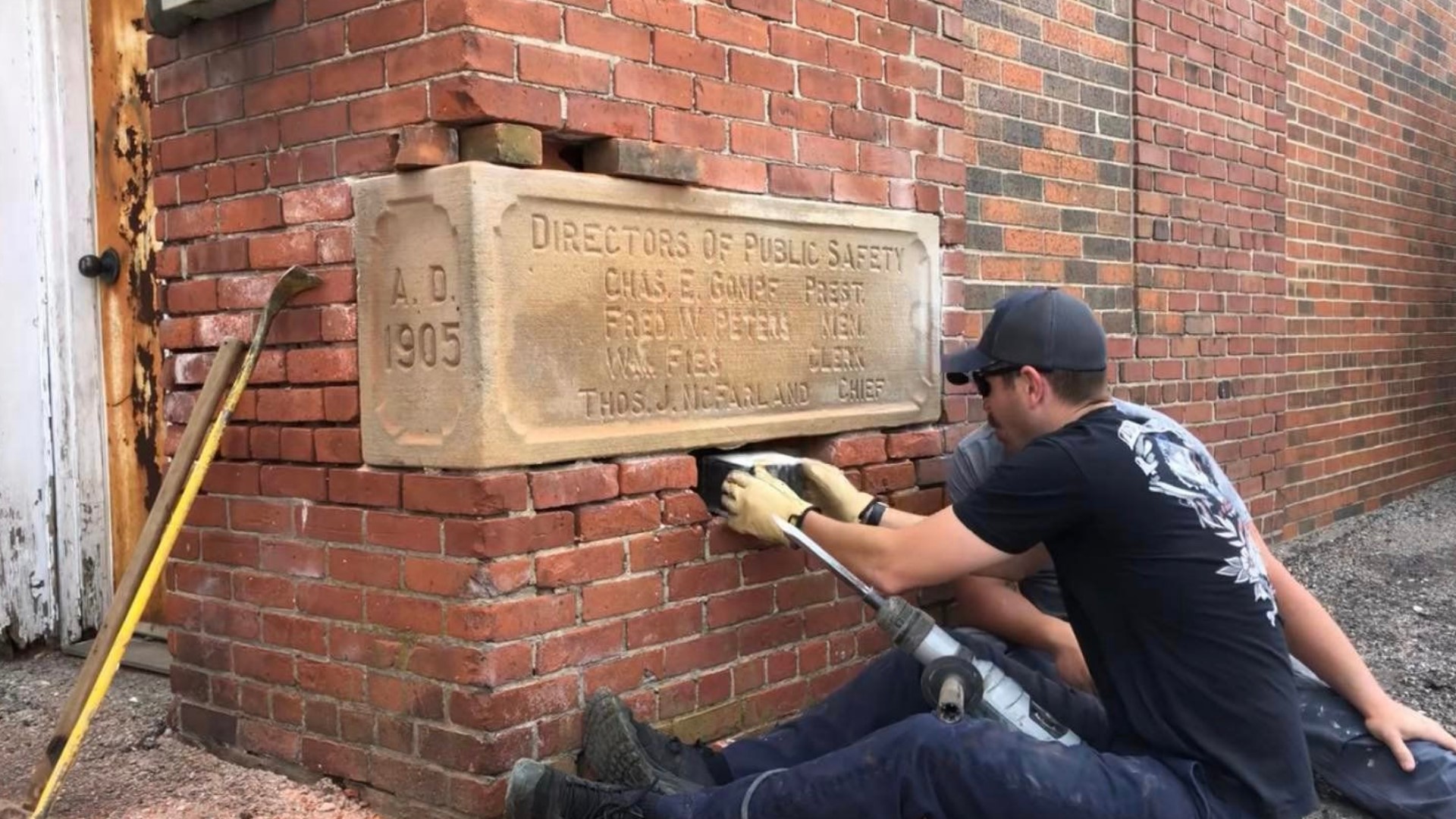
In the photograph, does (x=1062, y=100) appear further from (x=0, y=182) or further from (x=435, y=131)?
(x=0, y=182)

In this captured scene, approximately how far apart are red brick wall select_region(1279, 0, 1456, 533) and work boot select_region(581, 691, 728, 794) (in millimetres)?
4265

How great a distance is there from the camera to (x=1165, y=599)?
8.85ft

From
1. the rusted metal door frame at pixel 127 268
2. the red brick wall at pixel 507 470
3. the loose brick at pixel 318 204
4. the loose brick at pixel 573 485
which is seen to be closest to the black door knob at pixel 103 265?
the rusted metal door frame at pixel 127 268

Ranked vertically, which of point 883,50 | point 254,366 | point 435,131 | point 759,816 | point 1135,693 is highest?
point 883,50

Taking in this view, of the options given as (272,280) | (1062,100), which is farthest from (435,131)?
(1062,100)

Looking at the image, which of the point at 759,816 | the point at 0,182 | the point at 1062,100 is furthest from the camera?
the point at 1062,100

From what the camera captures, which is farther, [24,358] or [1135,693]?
[24,358]

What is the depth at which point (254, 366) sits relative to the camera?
3.12 metres

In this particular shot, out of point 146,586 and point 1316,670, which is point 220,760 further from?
point 1316,670

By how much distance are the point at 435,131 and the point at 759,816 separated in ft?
5.14

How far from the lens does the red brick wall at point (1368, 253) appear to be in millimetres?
6527

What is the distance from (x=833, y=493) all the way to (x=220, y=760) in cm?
166

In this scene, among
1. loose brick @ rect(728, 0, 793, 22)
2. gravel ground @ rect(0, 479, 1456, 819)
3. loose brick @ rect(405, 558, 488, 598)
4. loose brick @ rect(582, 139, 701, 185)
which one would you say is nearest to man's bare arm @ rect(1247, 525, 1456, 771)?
gravel ground @ rect(0, 479, 1456, 819)

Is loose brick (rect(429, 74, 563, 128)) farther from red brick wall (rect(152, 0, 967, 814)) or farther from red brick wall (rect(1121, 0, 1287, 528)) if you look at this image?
red brick wall (rect(1121, 0, 1287, 528))
